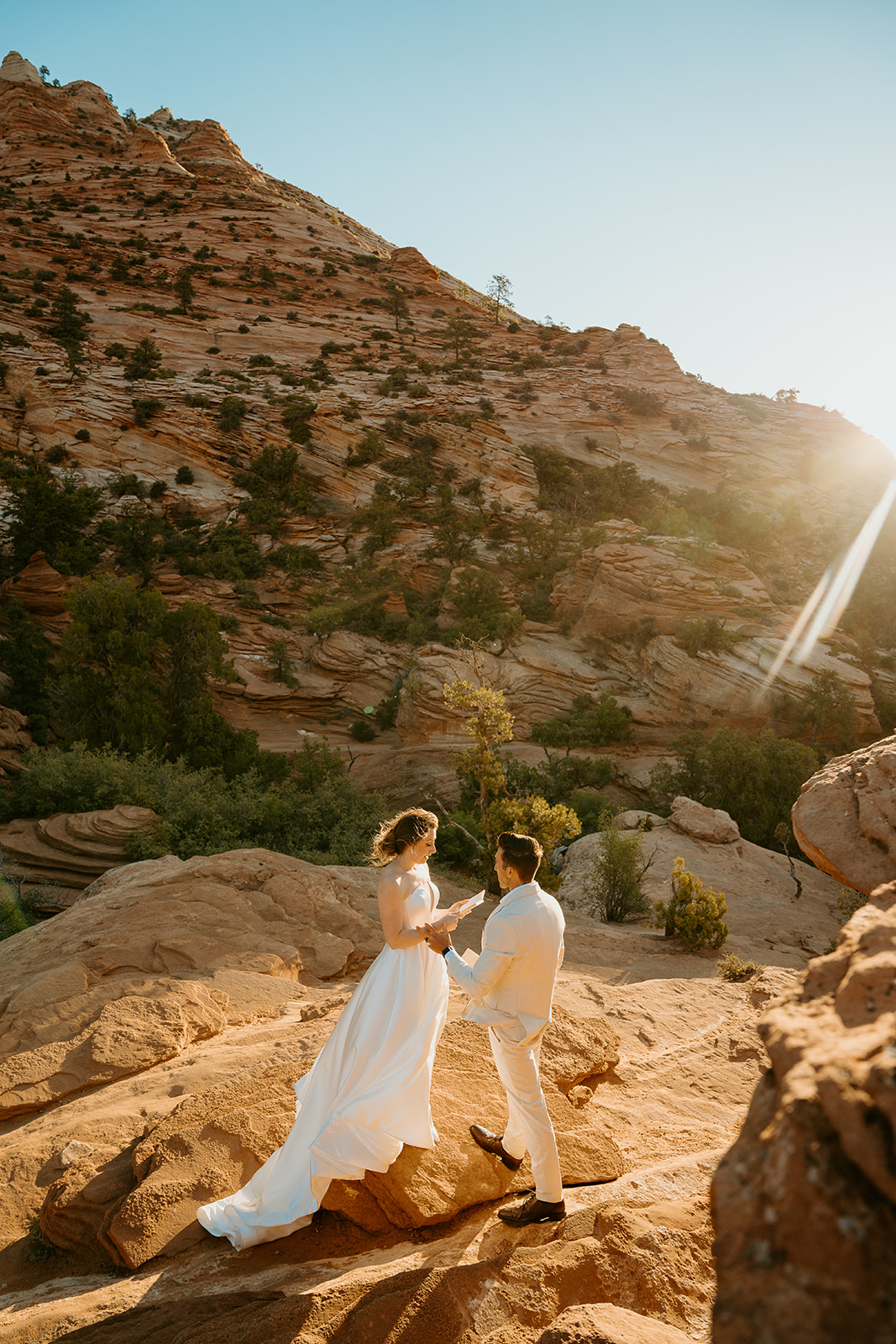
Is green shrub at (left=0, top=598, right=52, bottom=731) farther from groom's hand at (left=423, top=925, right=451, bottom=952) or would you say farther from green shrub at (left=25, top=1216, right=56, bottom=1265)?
groom's hand at (left=423, top=925, right=451, bottom=952)

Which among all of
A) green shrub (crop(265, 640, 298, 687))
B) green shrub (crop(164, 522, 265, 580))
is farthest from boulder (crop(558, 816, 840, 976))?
green shrub (crop(164, 522, 265, 580))

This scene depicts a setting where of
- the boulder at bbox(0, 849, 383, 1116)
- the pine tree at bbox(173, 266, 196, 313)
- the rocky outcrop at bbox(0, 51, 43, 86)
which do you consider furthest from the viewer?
the rocky outcrop at bbox(0, 51, 43, 86)

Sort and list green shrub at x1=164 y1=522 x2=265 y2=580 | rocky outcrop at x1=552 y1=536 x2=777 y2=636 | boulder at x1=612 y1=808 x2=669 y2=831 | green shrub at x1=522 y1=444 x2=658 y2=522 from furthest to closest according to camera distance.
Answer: green shrub at x1=522 y1=444 x2=658 y2=522 < green shrub at x1=164 y1=522 x2=265 y2=580 < rocky outcrop at x1=552 y1=536 x2=777 y2=636 < boulder at x1=612 y1=808 x2=669 y2=831

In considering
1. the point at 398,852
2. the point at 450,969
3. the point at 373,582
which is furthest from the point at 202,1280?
the point at 373,582

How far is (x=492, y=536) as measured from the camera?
3269 centimetres

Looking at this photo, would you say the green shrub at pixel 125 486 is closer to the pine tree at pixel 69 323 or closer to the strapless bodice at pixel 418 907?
the pine tree at pixel 69 323

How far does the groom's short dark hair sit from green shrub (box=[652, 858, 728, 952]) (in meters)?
7.68

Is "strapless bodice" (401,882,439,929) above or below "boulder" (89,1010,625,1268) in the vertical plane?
above

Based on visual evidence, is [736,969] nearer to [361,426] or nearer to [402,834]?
[402,834]

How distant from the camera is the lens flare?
26.0 m

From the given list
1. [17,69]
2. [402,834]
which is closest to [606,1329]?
[402,834]

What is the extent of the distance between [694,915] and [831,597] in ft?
86.0

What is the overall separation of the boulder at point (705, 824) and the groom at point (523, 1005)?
42.2 ft

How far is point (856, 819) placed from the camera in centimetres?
414
